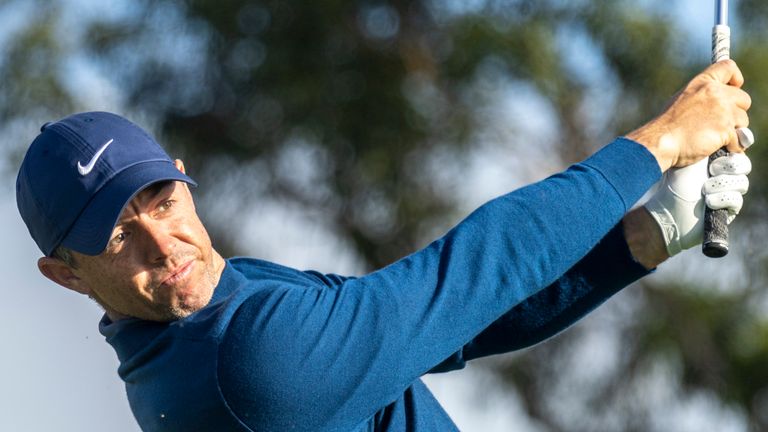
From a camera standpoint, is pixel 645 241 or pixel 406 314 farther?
pixel 645 241


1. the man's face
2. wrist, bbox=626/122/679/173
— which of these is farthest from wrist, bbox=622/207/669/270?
the man's face

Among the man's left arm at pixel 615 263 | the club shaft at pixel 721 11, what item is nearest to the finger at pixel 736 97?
the man's left arm at pixel 615 263

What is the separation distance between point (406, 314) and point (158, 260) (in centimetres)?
44

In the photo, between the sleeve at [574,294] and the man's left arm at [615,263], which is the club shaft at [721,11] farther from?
the sleeve at [574,294]

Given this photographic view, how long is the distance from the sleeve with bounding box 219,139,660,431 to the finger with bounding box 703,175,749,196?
285mm

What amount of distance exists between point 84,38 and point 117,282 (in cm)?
542

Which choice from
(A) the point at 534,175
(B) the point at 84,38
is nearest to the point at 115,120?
(A) the point at 534,175

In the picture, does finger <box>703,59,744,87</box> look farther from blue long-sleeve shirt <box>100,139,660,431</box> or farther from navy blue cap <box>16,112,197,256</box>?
navy blue cap <box>16,112,197,256</box>

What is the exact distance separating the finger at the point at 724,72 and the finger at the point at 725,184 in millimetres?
178

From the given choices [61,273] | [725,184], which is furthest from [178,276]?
[725,184]

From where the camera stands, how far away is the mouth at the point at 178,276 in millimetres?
2537

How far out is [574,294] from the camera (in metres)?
2.81

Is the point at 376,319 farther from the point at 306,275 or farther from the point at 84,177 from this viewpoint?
the point at 84,177

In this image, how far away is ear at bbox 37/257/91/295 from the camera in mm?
2672
